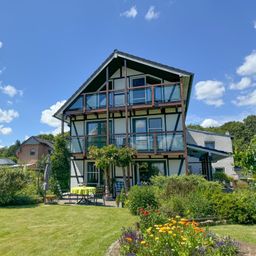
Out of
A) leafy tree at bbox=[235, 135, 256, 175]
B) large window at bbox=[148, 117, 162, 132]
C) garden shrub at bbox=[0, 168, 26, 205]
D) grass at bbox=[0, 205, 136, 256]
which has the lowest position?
grass at bbox=[0, 205, 136, 256]

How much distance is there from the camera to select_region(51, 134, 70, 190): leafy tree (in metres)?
18.1

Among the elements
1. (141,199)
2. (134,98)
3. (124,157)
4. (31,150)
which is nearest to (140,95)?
(134,98)

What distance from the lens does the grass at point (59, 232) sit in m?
5.54

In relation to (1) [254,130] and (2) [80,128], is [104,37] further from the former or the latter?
(1) [254,130]

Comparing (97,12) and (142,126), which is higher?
(97,12)

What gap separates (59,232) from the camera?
23.2ft

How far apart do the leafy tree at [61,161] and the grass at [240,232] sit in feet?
44.9

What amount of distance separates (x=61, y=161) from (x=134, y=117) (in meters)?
6.89

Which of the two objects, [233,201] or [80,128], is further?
[80,128]

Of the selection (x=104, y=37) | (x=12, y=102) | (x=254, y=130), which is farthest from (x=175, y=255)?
(x=254, y=130)

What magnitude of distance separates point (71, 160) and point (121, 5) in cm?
1234

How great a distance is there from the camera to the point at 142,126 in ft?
60.3

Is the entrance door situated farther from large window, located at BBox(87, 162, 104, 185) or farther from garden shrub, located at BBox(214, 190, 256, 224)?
garden shrub, located at BBox(214, 190, 256, 224)

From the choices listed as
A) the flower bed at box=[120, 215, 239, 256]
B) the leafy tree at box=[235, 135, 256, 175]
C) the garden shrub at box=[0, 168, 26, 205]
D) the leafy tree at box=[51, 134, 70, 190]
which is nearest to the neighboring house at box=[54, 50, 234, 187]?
the leafy tree at box=[51, 134, 70, 190]
